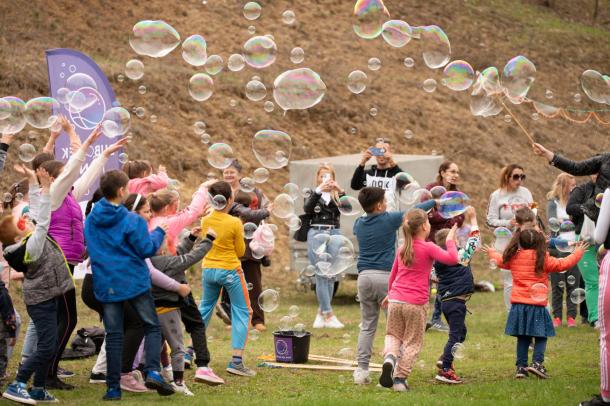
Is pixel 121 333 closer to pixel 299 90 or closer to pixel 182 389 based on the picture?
pixel 182 389

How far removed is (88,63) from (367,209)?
5.67 m

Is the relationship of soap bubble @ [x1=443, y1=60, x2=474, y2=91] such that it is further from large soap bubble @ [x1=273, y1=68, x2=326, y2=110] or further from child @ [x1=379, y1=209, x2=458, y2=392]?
child @ [x1=379, y1=209, x2=458, y2=392]

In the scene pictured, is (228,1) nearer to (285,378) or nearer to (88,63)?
(88,63)

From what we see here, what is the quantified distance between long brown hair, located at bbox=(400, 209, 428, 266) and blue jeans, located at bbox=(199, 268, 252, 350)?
1.60 metres

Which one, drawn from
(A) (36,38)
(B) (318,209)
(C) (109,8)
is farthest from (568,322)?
(C) (109,8)

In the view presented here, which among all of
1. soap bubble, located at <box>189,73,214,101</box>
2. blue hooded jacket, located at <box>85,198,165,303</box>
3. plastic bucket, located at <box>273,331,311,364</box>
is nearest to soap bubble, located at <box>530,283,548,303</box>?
plastic bucket, located at <box>273,331,311,364</box>

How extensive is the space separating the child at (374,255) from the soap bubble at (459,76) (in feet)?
7.78

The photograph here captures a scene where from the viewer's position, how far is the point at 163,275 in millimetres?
7727

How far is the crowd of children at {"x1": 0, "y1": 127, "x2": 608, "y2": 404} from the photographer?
23.6ft

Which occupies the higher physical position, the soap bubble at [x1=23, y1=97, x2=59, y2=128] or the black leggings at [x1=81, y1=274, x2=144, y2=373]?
the soap bubble at [x1=23, y1=97, x2=59, y2=128]

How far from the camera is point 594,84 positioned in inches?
371

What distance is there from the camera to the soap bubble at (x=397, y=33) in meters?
10.4

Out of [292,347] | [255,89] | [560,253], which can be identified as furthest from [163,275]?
[560,253]

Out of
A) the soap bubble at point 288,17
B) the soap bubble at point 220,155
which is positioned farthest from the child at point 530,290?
the soap bubble at point 288,17
